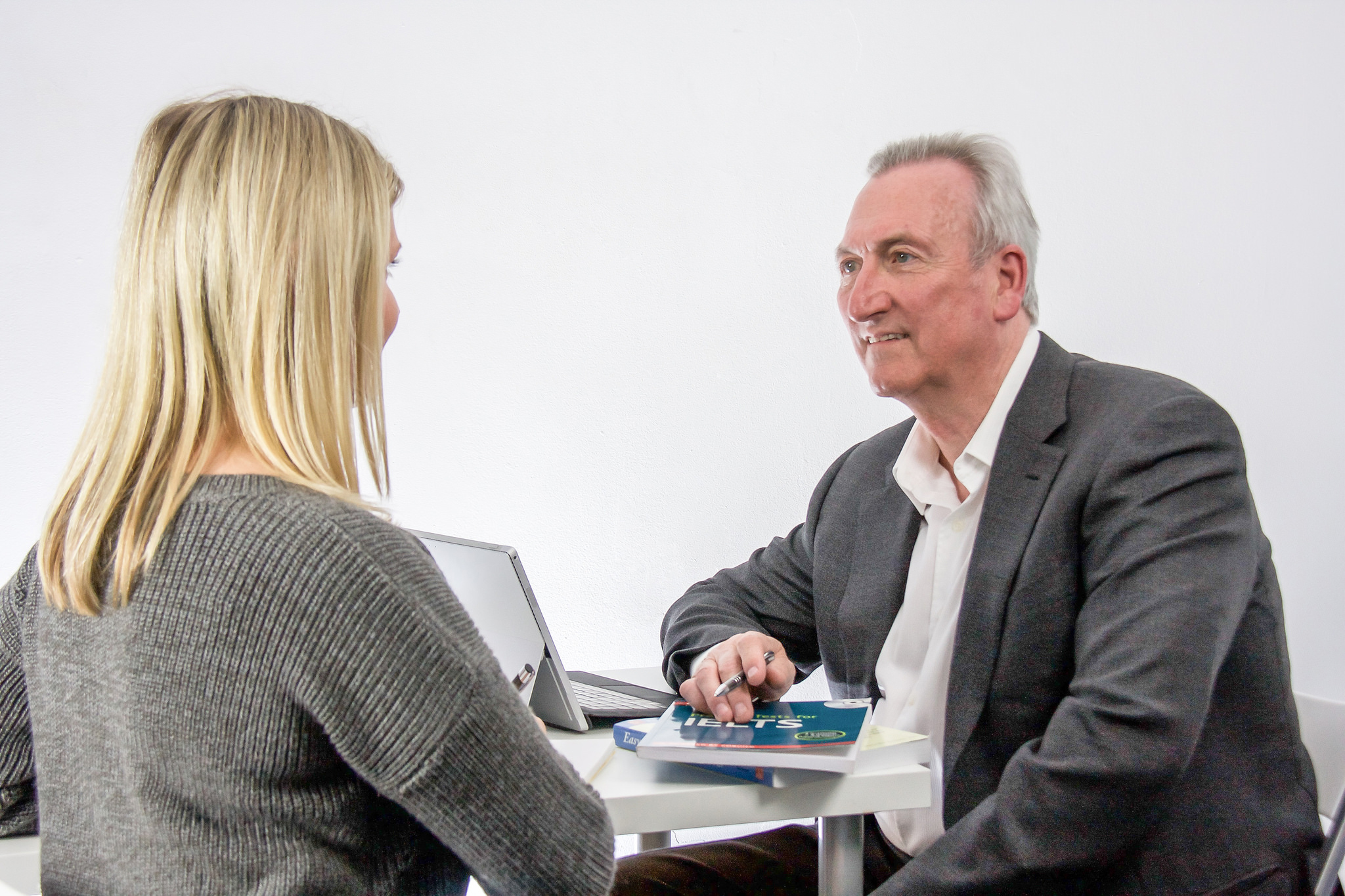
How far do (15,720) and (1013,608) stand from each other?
101cm

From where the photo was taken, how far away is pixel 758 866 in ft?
4.17

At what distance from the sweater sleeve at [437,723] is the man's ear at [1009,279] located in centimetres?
101

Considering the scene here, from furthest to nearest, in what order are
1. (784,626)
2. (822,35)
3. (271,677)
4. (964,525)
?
(822,35) < (784,626) < (964,525) < (271,677)

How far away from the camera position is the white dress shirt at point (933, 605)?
49.1 inches

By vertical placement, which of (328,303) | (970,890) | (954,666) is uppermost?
(328,303)

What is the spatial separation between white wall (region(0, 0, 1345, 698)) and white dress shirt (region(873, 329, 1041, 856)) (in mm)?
652

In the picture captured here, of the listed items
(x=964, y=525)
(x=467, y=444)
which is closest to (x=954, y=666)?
(x=964, y=525)

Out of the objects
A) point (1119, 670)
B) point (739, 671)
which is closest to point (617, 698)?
point (739, 671)

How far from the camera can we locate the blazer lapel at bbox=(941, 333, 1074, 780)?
116cm

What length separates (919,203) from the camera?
141 cm

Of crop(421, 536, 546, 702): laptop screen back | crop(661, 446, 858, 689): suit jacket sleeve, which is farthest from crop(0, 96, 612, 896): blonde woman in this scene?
crop(661, 446, 858, 689): suit jacket sleeve

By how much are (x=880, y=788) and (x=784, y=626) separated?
25.4 inches

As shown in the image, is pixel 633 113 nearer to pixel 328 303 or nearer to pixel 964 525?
pixel 964 525

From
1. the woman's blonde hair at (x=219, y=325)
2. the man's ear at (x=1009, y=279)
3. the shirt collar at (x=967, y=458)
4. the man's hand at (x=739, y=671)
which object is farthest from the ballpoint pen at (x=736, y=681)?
the man's ear at (x=1009, y=279)
